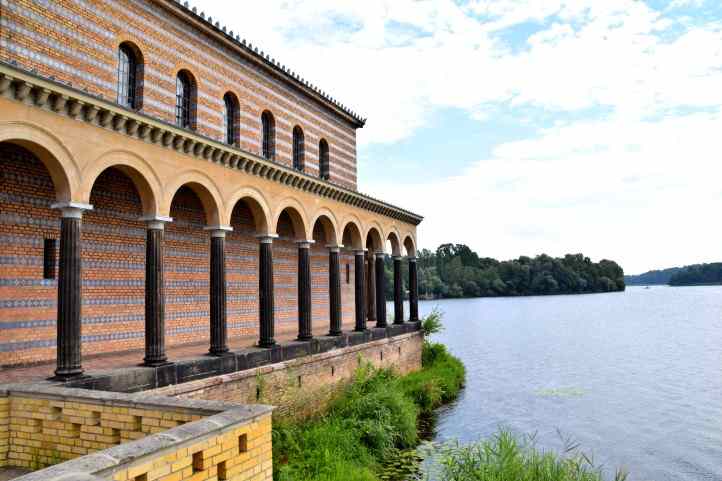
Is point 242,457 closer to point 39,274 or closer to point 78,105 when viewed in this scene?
point 78,105

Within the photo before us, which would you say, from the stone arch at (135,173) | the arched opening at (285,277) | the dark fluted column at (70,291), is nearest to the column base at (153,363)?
the dark fluted column at (70,291)

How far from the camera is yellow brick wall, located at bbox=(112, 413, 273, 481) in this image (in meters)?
4.82

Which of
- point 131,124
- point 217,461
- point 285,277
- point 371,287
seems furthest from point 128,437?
point 371,287

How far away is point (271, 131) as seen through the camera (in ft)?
72.2

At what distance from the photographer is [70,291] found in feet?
34.6

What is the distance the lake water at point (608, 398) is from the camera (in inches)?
682

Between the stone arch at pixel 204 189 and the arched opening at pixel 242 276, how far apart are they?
434 cm

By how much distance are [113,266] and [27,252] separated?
8.01 feet

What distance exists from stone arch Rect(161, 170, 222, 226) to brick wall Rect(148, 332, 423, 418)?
4.15 m

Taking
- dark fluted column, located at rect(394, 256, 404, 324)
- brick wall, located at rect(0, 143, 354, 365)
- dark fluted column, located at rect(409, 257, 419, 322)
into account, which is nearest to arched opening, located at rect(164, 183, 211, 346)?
brick wall, located at rect(0, 143, 354, 365)

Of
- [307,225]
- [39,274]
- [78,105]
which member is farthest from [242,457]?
[307,225]

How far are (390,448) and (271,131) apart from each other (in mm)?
12760

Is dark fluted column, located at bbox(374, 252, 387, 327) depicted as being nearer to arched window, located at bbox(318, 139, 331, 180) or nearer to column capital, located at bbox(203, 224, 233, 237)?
arched window, located at bbox(318, 139, 331, 180)

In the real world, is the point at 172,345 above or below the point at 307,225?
below
